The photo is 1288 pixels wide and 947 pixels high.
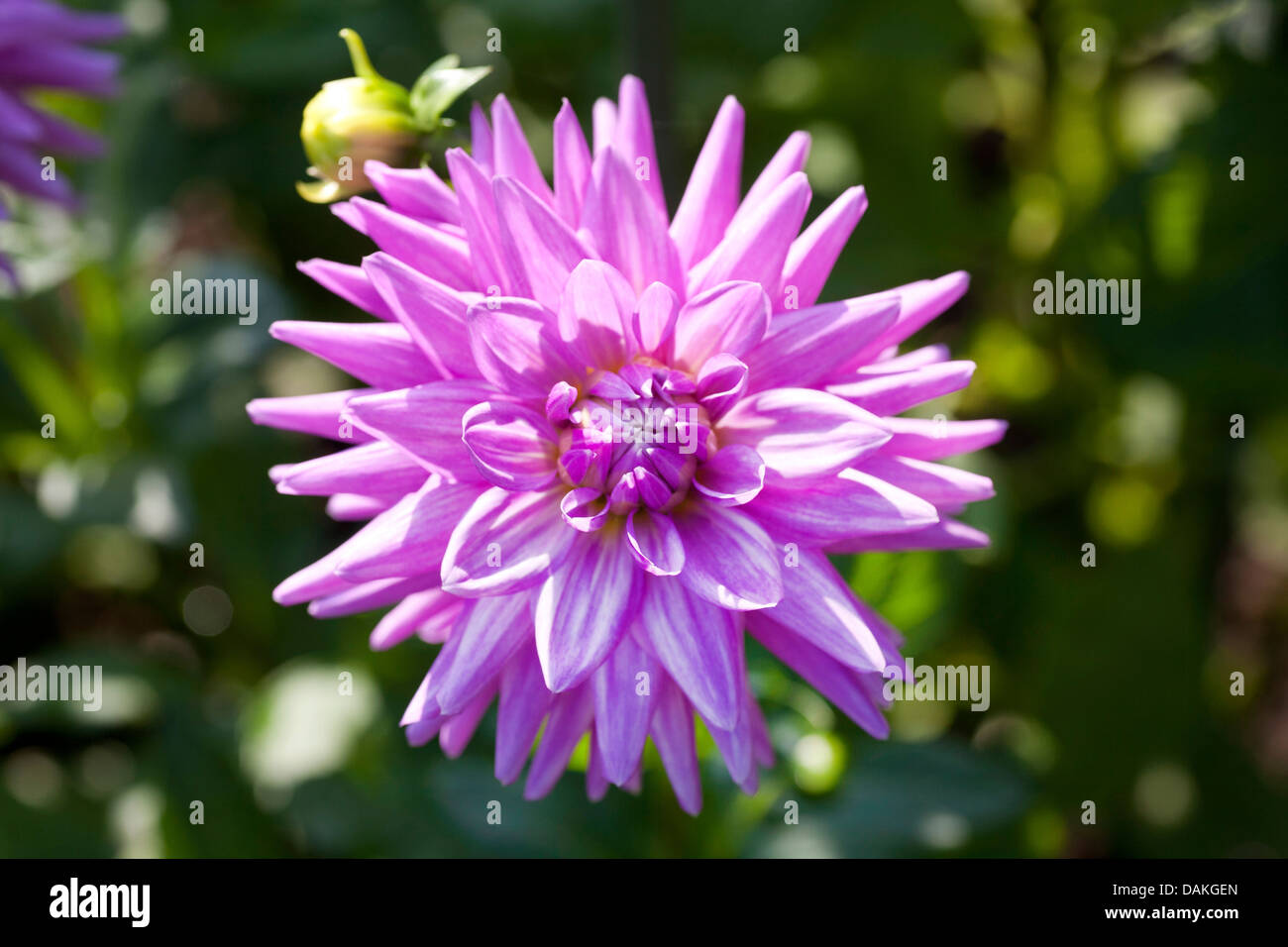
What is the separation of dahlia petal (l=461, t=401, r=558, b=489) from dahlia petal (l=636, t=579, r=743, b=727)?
0.18 m

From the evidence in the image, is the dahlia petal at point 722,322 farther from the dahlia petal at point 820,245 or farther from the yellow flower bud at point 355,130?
the yellow flower bud at point 355,130

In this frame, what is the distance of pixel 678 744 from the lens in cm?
125

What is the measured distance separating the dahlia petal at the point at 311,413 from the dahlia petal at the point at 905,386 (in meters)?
0.54

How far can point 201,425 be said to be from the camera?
2432mm

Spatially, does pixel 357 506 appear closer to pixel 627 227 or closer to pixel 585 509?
pixel 585 509

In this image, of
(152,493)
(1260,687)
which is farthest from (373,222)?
(1260,687)

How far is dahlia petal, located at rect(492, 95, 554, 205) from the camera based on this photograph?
1.24 m

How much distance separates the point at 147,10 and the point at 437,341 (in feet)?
5.68

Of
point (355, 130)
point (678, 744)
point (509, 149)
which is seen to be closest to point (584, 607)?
point (678, 744)

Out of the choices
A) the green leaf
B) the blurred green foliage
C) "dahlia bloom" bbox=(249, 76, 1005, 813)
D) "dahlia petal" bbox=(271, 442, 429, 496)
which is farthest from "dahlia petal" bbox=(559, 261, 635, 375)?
the blurred green foliage

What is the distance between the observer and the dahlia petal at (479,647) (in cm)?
113

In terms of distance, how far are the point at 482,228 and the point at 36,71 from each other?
45.4 inches

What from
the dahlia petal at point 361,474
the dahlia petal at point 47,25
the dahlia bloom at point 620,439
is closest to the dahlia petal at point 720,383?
the dahlia bloom at point 620,439

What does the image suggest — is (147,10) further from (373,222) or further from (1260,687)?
(1260,687)
